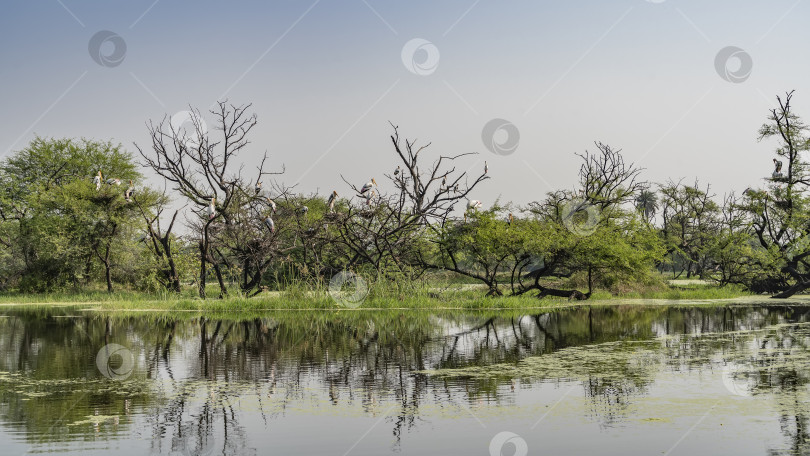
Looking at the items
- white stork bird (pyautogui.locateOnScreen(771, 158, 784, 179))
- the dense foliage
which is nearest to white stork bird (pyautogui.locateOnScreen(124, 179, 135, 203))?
the dense foliage

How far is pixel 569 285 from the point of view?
3081cm

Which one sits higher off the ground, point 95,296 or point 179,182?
point 179,182

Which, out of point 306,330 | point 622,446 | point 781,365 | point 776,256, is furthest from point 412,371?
point 776,256

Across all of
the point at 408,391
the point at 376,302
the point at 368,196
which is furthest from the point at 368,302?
the point at 408,391

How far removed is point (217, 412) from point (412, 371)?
3.23 m

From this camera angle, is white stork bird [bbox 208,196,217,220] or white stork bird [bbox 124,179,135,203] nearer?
white stork bird [bbox 208,196,217,220]

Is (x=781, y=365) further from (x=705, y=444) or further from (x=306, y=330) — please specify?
(x=306, y=330)

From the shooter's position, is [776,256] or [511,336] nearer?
[511,336]

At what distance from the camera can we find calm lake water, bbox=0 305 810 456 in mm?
6199

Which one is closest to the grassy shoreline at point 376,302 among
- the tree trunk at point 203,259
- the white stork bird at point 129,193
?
the tree trunk at point 203,259

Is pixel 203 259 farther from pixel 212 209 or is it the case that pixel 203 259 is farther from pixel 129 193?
pixel 129 193

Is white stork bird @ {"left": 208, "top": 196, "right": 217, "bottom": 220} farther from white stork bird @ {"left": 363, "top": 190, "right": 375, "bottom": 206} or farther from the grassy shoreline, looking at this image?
white stork bird @ {"left": 363, "top": 190, "right": 375, "bottom": 206}

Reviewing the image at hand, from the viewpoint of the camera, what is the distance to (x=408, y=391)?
8422mm

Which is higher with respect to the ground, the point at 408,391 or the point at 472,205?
the point at 472,205
